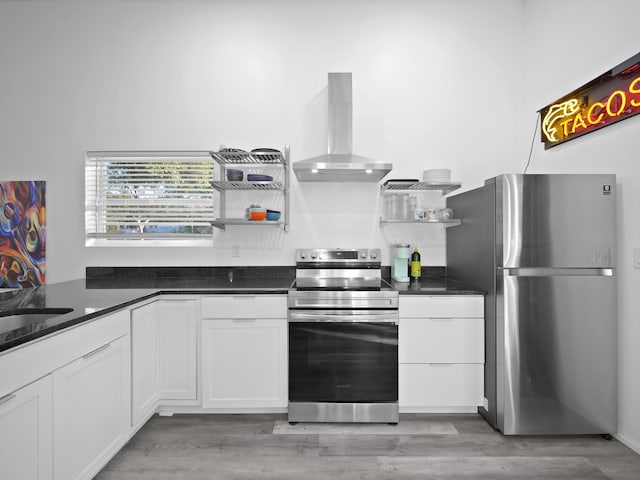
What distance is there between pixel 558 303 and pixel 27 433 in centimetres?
278

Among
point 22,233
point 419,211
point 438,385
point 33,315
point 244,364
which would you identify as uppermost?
point 419,211

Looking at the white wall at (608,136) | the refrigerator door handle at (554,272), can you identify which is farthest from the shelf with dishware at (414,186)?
the refrigerator door handle at (554,272)

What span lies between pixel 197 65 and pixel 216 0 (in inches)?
23.2

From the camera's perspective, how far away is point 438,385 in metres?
2.56

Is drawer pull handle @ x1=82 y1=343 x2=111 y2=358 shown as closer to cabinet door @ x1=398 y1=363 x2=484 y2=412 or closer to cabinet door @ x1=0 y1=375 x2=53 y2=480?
cabinet door @ x1=0 y1=375 x2=53 y2=480

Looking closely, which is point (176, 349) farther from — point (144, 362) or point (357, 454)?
point (357, 454)

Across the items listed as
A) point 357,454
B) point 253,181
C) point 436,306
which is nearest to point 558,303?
point 436,306

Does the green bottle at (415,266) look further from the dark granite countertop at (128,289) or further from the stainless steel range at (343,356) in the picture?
the stainless steel range at (343,356)

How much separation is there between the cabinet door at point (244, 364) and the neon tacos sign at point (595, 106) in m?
2.50

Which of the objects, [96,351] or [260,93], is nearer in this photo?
[96,351]

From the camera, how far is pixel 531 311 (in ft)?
7.52

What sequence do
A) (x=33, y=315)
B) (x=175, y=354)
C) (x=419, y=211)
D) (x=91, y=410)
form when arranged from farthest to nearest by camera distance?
(x=419, y=211) → (x=175, y=354) → (x=33, y=315) → (x=91, y=410)

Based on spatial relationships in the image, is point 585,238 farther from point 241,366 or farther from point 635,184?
point 241,366

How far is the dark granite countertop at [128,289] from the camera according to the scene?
1.59 meters
